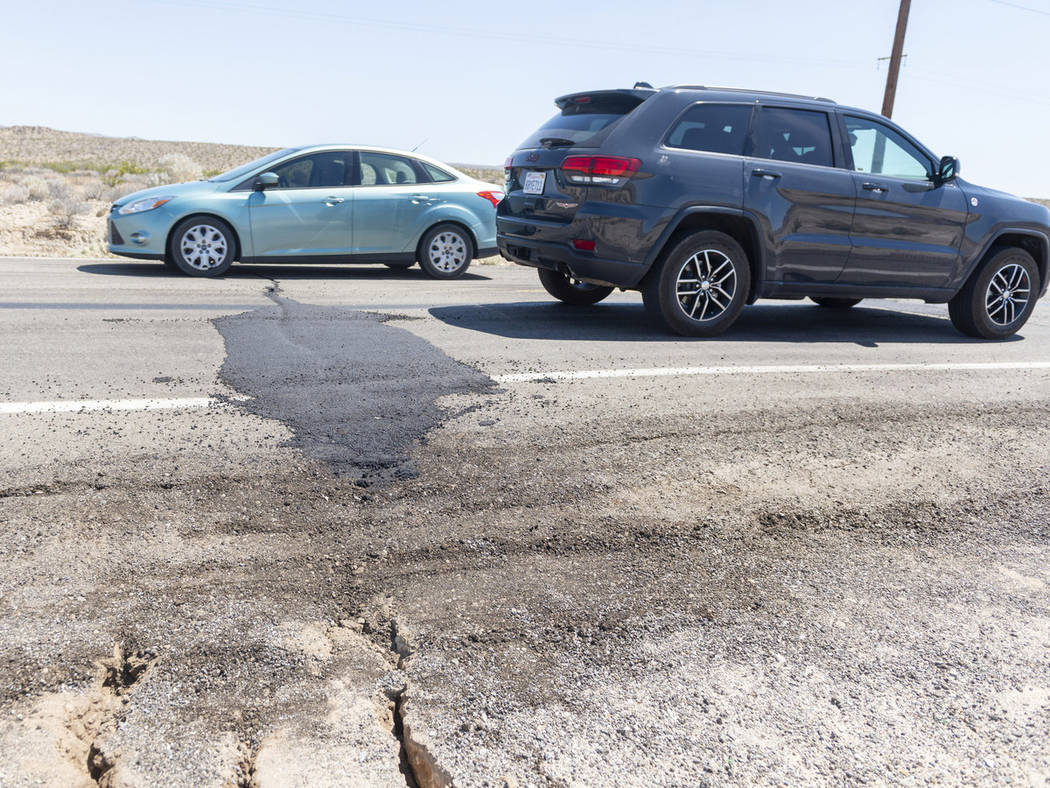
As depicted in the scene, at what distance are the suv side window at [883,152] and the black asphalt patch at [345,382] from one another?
165 inches

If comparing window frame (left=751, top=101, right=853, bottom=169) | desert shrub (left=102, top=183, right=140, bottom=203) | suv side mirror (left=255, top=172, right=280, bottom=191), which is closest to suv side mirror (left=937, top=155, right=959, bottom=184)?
window frame (left=751, top=101, right=853, bottom=169)

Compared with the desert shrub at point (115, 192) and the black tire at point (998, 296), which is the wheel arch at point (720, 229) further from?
the desert shrub at point (115, 192)

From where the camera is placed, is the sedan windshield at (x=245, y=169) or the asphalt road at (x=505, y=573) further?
the sedan windshield at (x=245, y=169)

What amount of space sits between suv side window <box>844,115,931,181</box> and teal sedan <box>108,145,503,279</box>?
194 inches

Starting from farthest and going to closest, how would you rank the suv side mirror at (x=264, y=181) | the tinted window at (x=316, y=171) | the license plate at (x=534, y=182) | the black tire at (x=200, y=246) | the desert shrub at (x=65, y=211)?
the desert shrub at (x=65, y=211)
the tinted window at (x=316, y=171)
the suv side mirror at (x=264, y=181)
the black tire at (x=200, y=246)
the license plate at (x=534, y=182)

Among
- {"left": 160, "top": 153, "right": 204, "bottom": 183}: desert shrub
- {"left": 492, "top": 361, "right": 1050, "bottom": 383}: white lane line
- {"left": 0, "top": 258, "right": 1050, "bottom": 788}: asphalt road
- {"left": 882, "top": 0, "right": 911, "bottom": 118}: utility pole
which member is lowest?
{"left": 0, "top": 258, "right": 1050, "bottom": 788}: asphalt road

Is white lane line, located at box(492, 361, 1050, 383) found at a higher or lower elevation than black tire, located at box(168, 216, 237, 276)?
lower

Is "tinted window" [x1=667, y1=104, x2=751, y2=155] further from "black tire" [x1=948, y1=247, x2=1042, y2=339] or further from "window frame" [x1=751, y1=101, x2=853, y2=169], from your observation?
"black tire" [x1=948, y1=247, x2=1042, y2=339]

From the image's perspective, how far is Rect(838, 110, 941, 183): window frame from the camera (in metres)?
7.70

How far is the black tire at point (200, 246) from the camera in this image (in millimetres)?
10164

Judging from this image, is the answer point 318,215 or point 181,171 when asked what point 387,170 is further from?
point 181,171

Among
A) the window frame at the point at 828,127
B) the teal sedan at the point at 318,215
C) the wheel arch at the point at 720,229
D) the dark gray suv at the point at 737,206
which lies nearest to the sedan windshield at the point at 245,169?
the teal sedan at the point at 318,215

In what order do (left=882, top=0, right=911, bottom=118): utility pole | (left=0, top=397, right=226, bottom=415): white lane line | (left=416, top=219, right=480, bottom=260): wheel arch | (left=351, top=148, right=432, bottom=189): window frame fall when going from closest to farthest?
(left=0, top=397, right=226, bottom=415): white lane line < (left=351, top=148, right=432, bottom=189): window frame < (left=416, top=219, right=480, bottom=260): wheel arch < (left=882, top=0, right=911, bottom=118): utility pole

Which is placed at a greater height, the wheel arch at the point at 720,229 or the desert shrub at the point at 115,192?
the desert shrub at the point at 115,192
